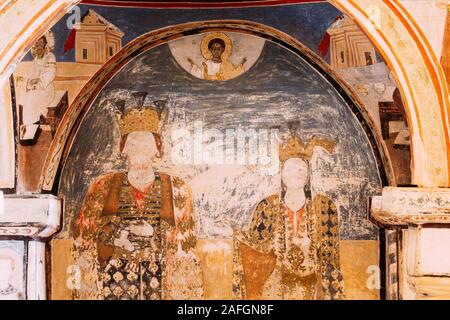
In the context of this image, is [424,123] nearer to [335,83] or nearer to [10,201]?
[335,83]

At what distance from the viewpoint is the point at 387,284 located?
9914 millimetres

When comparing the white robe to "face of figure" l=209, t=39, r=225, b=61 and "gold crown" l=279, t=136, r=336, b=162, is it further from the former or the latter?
"gold crown" l=279, t=136, r=336, b=162

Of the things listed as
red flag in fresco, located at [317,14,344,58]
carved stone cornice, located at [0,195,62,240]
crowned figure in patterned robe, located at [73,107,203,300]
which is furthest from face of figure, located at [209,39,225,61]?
carved stone cornice, located at [0,195,62,240]

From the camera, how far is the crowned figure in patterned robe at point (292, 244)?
10047mm

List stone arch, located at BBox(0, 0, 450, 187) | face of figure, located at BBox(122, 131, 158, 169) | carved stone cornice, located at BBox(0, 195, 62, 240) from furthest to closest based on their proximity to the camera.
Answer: face of figure, located at BBox(122, 131, 158, 169) < carved stone cornice, located at BBox(0, 195, 62, 240) < stone arch, located at BBox(0, 0, 450, 187)

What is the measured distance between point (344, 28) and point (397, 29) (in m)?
2.49

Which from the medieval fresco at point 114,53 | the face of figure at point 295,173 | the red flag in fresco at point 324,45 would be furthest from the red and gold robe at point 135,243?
the red flag in fresco at point 324,45

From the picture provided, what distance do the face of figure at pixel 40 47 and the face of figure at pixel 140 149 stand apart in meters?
1.28

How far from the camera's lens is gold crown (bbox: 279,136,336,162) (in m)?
10.2

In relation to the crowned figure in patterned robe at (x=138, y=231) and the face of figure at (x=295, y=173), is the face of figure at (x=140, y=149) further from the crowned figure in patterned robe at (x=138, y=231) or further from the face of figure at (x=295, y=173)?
the face of figure at (x=295, y=173)

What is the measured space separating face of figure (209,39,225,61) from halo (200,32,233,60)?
0.03m

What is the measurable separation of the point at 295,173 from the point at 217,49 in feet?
4.77

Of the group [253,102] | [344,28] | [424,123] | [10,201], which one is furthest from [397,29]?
[10,201]

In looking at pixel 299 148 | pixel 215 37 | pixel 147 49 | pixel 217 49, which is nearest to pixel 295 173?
pixel 299 148
